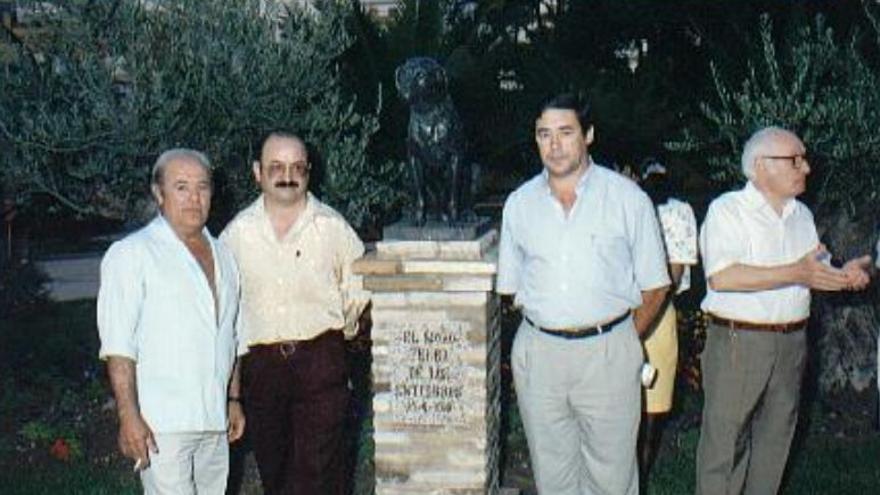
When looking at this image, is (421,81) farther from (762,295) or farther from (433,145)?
(762,295)

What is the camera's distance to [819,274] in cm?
487

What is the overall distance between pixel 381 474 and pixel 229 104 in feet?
8.79

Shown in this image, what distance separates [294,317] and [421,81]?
1239 millimetres

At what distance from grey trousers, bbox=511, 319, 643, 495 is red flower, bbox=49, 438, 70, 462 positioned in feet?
11.6

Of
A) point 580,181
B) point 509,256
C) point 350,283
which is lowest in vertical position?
point 350,283

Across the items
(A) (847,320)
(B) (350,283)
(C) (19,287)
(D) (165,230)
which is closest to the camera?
(D) (165,230)

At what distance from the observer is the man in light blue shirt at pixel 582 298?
180 inches

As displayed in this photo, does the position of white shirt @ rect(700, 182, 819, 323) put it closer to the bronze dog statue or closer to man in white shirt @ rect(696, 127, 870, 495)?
man in white shirt @ rect(696, 127, 870, 495)

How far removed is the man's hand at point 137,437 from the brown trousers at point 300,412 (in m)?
0.99

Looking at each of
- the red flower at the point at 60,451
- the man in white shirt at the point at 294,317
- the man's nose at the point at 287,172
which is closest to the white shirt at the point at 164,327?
the man in white shirt at the point at 294,317

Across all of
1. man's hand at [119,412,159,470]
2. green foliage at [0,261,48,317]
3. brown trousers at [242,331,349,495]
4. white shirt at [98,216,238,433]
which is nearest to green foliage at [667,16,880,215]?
brown trousers at [242,331,349,495]

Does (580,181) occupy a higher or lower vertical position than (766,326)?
higher

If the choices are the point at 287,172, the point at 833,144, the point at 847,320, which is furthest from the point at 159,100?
the point at 847,320

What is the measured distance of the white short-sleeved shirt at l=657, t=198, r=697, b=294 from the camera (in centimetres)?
571
